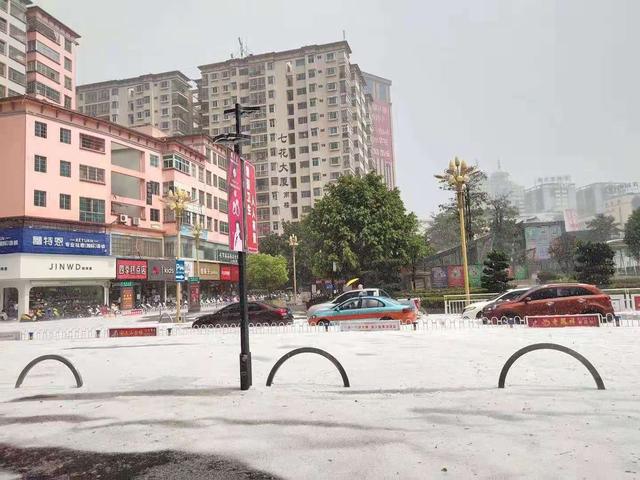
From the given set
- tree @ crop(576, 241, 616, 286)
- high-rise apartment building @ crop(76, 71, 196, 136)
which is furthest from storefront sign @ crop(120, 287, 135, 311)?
high-rise apartment building @ crop(76, 71, 196, 136)

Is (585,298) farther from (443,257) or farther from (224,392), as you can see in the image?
(443,257)

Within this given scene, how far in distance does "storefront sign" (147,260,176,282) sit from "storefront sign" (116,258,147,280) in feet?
1.87

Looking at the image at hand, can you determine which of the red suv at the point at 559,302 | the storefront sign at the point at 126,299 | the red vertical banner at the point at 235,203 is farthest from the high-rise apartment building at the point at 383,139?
the red vertical banner at the point at 235,203

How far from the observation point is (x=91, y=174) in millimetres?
38781

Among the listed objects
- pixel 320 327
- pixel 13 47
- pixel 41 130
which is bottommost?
pixel 320 327

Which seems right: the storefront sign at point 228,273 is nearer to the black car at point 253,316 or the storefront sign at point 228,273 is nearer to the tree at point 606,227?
the black car at point 253,316

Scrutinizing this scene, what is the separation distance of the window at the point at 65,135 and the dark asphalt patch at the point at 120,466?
3674cm

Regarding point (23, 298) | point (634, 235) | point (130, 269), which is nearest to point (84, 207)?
point (130, 269)

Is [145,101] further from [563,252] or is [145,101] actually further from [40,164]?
[563,252]

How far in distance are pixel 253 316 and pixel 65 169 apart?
2438cm

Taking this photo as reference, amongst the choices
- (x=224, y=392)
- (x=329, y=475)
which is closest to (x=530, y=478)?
(x=329, y=475)

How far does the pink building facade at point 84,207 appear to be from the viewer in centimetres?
3325

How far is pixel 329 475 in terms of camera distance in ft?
15.3

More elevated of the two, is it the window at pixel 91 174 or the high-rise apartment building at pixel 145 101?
the high-rise apartment building at pixel 145 101
